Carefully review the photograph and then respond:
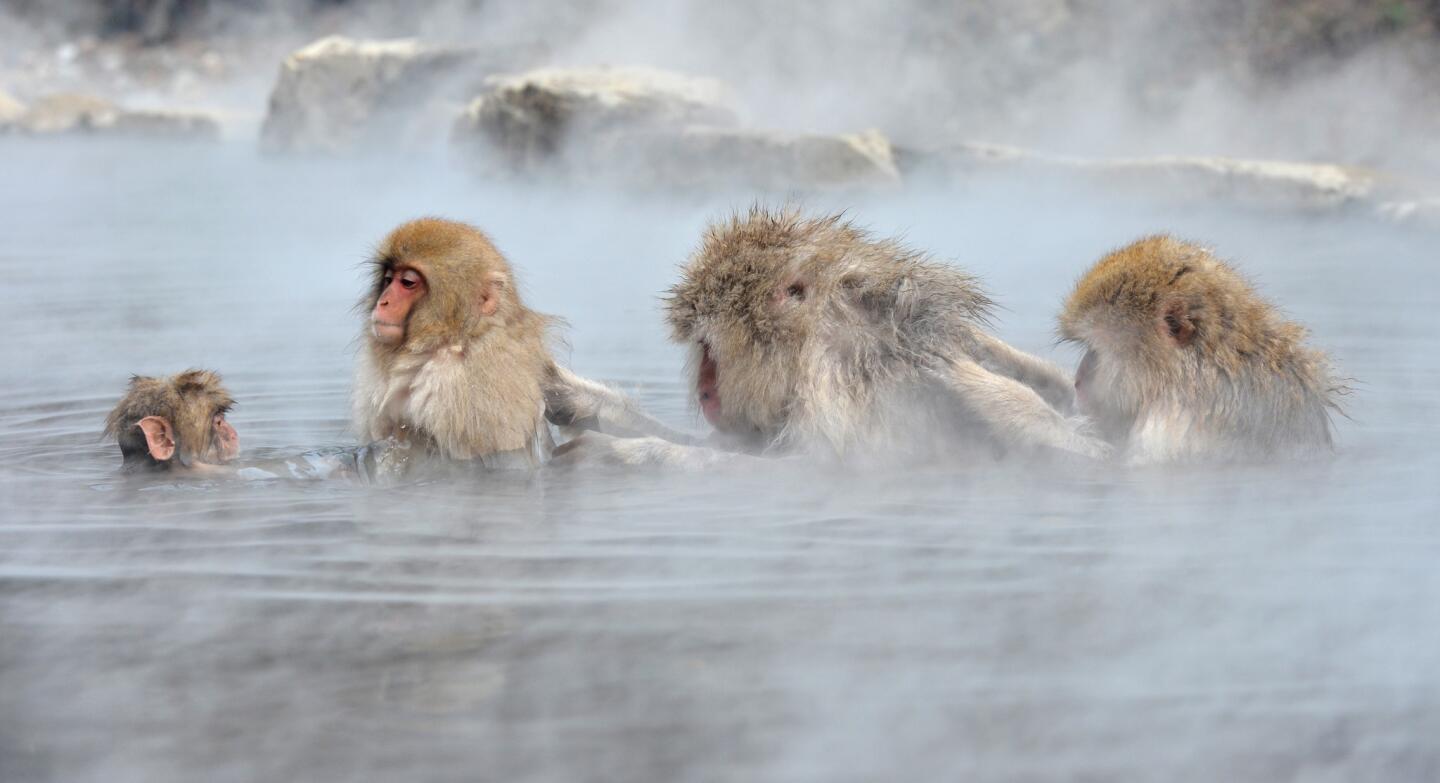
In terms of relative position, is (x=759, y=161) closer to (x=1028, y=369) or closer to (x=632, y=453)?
(x=1028, y=369)

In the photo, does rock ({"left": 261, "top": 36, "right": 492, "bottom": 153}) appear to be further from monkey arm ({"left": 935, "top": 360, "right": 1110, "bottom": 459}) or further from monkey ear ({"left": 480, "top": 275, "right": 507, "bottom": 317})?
monkey arm ({"left": 935, "top": 360, "right": 1110, "bottom": 459})

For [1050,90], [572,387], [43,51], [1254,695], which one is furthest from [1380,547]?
[43,51]

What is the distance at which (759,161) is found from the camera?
37.4 feet

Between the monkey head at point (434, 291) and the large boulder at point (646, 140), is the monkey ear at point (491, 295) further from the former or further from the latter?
the large boulder at point (646, 140)

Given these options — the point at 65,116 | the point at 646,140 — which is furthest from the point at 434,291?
the point at 65,116

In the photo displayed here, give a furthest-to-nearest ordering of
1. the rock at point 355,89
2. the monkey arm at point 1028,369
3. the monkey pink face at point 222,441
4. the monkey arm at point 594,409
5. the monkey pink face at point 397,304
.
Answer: the rock at point 355,89
the monkey arm at point 594,409
the monkey arm at point 1028,369
the monkey pink face at point 222,441
the monkey pink face at point 397,304

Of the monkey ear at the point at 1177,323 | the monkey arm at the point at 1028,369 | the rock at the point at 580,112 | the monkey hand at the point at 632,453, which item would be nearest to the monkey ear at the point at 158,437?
the monkey hand at the point at 632,453

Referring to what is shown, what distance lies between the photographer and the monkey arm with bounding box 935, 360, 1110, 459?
420cm

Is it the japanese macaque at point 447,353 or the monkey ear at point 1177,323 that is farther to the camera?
the monkey ear at point 1177,323

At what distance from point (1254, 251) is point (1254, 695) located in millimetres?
6951

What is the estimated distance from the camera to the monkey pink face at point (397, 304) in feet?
13.5

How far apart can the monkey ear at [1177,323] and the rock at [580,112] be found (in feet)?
28.3

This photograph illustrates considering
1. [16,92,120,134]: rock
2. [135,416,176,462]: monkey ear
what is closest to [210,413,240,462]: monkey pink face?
[135,416,176,462]: monkey ear

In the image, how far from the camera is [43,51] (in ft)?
89.5
